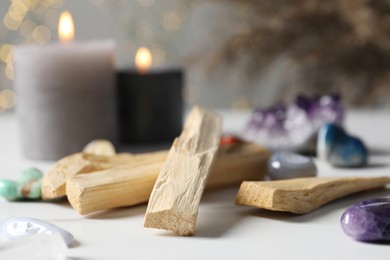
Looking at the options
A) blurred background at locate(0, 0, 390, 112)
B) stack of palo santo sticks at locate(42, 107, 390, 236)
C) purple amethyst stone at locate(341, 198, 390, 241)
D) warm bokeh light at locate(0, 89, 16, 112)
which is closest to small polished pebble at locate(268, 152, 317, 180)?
stack of palo santo sticks at locate(42, 107, 390, 236)

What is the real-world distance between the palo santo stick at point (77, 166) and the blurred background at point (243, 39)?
1.71 feet

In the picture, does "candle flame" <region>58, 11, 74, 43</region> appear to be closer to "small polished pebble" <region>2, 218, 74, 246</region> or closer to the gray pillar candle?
the gray pillar candle

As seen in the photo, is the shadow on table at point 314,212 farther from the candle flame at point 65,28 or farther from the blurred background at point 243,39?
the blurred background at point 243,39

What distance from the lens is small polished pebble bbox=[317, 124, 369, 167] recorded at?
71cm

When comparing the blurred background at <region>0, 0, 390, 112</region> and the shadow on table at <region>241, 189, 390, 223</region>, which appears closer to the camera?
the shadow on table at <region>241, 189, 390, 223</region>

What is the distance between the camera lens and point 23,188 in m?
0.58

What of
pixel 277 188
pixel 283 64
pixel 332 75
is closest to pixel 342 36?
pixel 332 75

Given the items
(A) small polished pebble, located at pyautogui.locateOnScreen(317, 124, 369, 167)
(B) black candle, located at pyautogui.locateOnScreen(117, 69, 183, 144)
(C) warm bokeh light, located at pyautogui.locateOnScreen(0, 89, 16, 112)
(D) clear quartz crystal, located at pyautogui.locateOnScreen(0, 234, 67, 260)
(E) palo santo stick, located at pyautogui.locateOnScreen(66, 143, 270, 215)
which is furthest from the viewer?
(C) warm bokeh light, located at pyautogui.locateOnScreen(0, 89, 16, 112)

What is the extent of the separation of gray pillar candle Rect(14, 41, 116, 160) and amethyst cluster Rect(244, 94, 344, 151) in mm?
194

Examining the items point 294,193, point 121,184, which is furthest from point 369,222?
point 121,184

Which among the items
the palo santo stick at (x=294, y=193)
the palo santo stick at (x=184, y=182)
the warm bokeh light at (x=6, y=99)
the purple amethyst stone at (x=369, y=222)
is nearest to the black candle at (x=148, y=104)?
the palo santo stick at (x=184, y=182)

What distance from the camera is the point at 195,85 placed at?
1.70m

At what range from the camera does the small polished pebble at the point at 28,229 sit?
1.53ft

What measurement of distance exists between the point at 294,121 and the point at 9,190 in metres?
0.37
